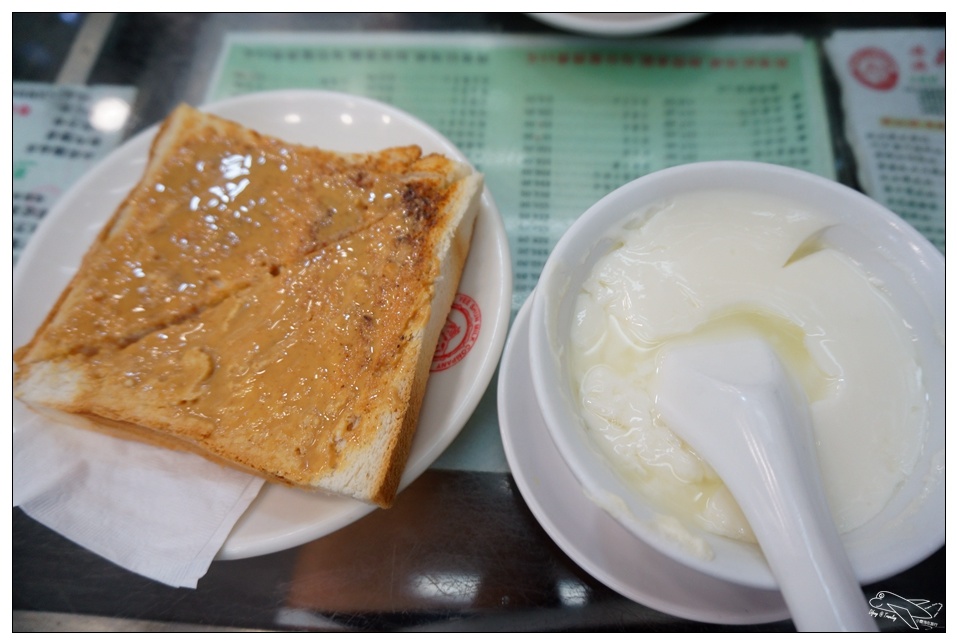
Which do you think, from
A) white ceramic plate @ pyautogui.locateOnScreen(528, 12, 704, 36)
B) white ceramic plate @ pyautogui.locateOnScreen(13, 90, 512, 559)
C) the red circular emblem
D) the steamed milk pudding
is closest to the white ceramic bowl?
the steamed milk pudding

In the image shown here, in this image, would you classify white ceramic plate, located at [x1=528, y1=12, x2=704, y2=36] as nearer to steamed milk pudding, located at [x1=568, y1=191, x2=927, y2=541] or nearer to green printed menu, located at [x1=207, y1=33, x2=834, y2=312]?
green printed menu, located at [x1=207, y1=33, x2=834, y2=312]

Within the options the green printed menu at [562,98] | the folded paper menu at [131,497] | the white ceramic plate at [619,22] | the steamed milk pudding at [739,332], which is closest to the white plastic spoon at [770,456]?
the steamed milk pudding at [739,332]

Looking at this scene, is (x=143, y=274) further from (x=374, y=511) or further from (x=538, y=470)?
(x=538, y=470)

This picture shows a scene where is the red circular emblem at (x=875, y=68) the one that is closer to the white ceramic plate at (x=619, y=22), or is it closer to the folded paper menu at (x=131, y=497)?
the white ceramic plate at (x=619, y=22)

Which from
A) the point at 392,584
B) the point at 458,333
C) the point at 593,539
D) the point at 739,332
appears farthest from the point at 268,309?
the point at 739,332

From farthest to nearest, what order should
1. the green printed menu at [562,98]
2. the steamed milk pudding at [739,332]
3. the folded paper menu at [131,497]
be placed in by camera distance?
the green printed menu at [562,98]
the folded paper menu at [131,497]
the steamed milk pudding at [739,332]

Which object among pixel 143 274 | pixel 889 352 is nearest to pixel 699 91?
pixel 889 352
